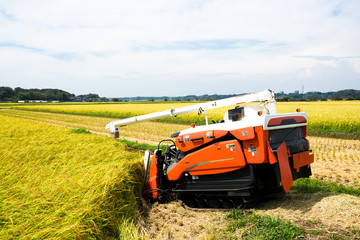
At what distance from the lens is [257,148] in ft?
15.2

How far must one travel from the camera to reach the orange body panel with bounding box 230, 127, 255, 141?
15.2 feet

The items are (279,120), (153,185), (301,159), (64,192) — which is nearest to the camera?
(64,192)

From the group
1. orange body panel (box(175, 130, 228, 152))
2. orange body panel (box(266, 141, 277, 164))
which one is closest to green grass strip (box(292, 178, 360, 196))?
orange body panel (box(266, 141, 277, 164))

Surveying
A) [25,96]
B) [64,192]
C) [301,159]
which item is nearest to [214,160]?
[301,159]

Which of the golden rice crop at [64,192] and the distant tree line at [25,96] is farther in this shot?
the distant tree line at [25,96]

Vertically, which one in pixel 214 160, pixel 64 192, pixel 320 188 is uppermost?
pixel 214 160

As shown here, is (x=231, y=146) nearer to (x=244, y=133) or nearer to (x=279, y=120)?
(x=244, y=133)

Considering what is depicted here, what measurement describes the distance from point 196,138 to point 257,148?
117 centimetres

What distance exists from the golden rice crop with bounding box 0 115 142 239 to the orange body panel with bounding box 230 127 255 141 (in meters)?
2.14

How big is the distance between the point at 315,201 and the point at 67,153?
5134 mm

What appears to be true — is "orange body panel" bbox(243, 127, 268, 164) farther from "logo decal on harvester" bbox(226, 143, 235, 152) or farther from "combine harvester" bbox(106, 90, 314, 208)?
"logo decal on harvester" bbox(226, 143, 235, 152)

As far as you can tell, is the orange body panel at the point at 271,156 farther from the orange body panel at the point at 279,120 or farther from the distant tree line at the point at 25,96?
the distant tree line at the point at 25,96

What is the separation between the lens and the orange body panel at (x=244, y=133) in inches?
183

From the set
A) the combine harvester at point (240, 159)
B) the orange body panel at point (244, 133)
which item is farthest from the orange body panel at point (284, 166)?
the orange body panel at point (244, 133)
